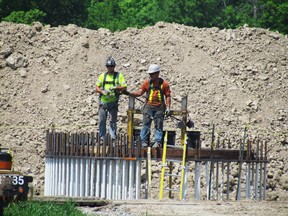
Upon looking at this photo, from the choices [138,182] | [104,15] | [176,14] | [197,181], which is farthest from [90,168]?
[104,15]

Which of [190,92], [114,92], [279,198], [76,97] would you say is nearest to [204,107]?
[190,92]

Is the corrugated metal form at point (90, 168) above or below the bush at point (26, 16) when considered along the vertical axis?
below

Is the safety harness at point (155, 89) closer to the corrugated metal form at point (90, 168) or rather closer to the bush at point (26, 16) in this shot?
the corrugated metal form at point (90, 168)

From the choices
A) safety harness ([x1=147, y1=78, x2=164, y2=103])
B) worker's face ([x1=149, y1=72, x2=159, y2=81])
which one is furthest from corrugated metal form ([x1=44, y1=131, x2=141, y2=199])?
worker's face ([x1=149, y1=72, x2=159, y2=81])

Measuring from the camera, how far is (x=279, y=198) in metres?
28.8

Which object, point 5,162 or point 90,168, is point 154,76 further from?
point 5,162

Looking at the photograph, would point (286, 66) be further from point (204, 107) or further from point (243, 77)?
point (204, 107)

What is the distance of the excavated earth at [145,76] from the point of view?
36844 millimetres

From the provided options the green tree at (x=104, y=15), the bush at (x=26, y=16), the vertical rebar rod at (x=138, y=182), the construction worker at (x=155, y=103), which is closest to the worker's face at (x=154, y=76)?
the construction worker at (x=155, y=103)

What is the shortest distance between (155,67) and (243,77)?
55.6ft

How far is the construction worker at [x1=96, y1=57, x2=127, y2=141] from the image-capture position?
2542cm

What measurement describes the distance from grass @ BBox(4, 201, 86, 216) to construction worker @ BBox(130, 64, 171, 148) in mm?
4802

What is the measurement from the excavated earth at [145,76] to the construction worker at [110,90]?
330 inches

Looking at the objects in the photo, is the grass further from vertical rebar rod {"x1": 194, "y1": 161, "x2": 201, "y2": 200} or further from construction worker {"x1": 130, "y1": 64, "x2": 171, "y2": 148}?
construction worker {"x1": 130, "y1": 64, "x2": 171, "y2": 148}
